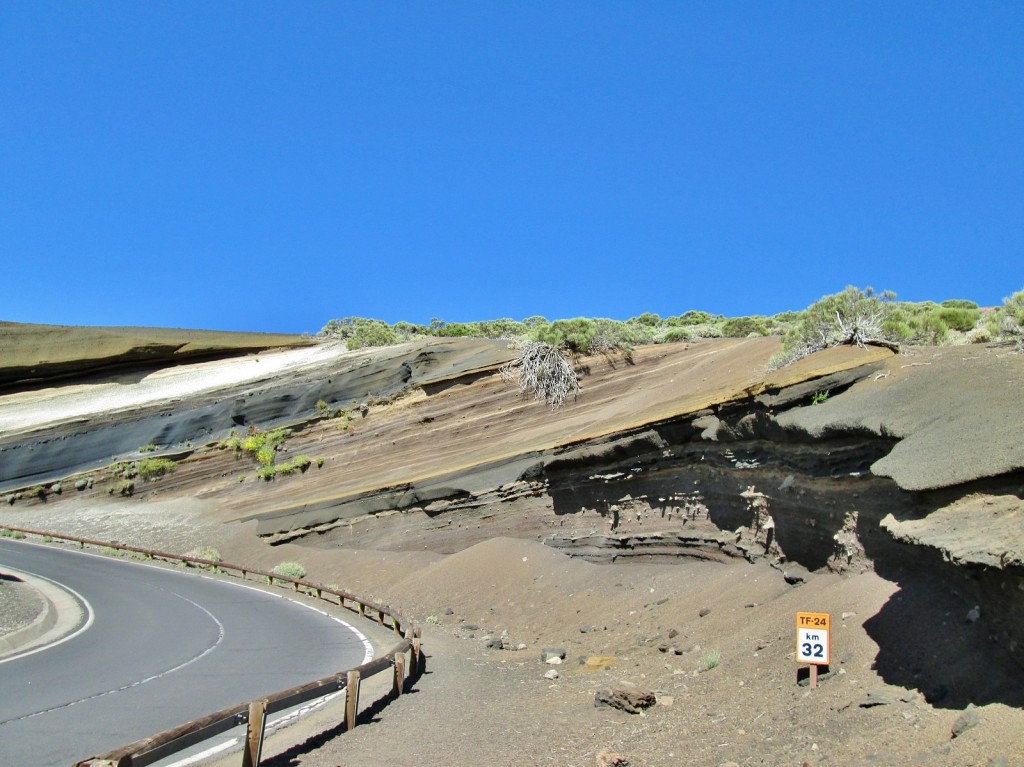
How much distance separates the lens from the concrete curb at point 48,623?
12.9 metres

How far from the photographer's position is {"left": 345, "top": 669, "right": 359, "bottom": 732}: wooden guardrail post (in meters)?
8.38

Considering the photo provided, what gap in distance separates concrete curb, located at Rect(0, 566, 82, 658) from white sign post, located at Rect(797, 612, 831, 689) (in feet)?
39.2

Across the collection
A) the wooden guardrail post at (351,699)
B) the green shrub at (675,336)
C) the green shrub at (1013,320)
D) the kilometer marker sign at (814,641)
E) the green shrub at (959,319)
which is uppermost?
the green shrub at (675,336)

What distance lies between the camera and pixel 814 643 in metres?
8.38

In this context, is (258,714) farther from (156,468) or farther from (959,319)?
(156,468)

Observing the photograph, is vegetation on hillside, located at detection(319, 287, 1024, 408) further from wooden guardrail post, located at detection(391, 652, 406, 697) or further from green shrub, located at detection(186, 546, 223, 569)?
green shrub, located at detection(186, 546, 223, 569)

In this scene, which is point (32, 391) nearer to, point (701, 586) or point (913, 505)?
point (701, 586)

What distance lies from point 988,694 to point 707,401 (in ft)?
28.9

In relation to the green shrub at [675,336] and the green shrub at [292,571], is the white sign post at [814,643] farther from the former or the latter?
the green shrub at [292,571]

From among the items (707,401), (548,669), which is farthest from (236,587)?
(707,401)

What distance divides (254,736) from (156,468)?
33777 mm

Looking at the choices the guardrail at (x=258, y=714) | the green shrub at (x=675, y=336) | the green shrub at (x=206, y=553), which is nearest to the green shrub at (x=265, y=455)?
the green shrub at (x=206, y=553)

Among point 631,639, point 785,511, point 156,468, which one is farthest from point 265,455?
point 785,511

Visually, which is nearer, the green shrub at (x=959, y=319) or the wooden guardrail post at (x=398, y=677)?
Result: the wooden guardrail post at (x=398, y=677)
